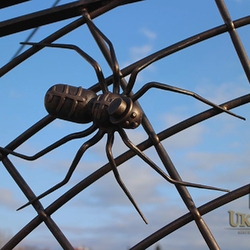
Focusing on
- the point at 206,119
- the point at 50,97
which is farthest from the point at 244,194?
the point at 50,97

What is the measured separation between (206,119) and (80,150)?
166cm

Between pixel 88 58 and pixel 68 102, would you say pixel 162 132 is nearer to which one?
pixel 88 58

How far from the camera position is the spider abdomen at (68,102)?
5676 millimetres

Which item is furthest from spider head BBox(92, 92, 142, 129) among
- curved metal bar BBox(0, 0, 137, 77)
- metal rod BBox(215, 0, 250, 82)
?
metal rod BBox(215, 0, 250, 82)

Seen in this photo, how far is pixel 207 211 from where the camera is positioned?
6.32m

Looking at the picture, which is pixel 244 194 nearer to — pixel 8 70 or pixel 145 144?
pixel 145 144

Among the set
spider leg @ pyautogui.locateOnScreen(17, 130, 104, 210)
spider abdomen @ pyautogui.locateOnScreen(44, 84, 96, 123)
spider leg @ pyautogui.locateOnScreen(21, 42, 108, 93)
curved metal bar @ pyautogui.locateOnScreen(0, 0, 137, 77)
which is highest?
curved metal bar @ pyautogui.locateOnScreen(0, 0, 137, 77)

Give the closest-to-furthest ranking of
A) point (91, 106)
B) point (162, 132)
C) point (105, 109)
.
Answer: point (105, 109), point (91, 106), point (162, 132)

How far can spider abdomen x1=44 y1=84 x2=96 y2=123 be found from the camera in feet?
18.6

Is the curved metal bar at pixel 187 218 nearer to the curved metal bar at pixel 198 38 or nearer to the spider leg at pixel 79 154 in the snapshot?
the spider leg at pixel 79 154

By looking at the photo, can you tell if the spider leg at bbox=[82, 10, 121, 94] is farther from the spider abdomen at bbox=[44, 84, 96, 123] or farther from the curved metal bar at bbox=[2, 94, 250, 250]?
the curved metal bar at bbox=[2, 94, 250, 250]

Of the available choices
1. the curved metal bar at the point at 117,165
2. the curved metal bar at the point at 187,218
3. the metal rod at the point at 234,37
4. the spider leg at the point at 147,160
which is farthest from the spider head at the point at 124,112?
the metal rod at the point at 234,37

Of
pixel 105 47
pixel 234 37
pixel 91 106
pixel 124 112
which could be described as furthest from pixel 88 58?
pixel 234 37

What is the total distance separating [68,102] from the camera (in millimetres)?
5680
